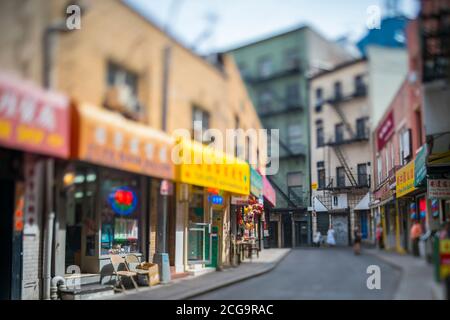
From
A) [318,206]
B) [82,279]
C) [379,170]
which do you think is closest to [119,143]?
[318,206]

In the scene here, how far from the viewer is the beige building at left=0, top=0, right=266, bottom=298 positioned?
4.85m

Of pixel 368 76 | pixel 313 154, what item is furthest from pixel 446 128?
pixel 313 154

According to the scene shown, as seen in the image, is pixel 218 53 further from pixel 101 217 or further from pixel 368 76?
pixel 101 217

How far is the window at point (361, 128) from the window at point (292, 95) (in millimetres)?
857

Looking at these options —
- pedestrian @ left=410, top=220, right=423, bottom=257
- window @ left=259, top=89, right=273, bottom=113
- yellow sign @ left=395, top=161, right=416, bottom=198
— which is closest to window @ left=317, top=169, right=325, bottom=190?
yellow sign @ left=395, top=161, right=416, bottom=198

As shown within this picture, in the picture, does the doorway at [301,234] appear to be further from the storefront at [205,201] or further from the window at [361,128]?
the storefront at [205,201]

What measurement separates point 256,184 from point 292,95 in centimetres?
124

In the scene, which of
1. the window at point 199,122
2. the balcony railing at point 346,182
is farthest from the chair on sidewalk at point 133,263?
the balcony railing at point 346,182

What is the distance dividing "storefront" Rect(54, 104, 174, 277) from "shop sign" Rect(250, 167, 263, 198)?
1100mm

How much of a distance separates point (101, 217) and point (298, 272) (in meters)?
3.45

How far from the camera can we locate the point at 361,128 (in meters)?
5.44

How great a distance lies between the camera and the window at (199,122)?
6.97m

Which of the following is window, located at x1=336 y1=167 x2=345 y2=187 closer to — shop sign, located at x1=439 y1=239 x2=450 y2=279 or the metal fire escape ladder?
the metal fire escape ladder
